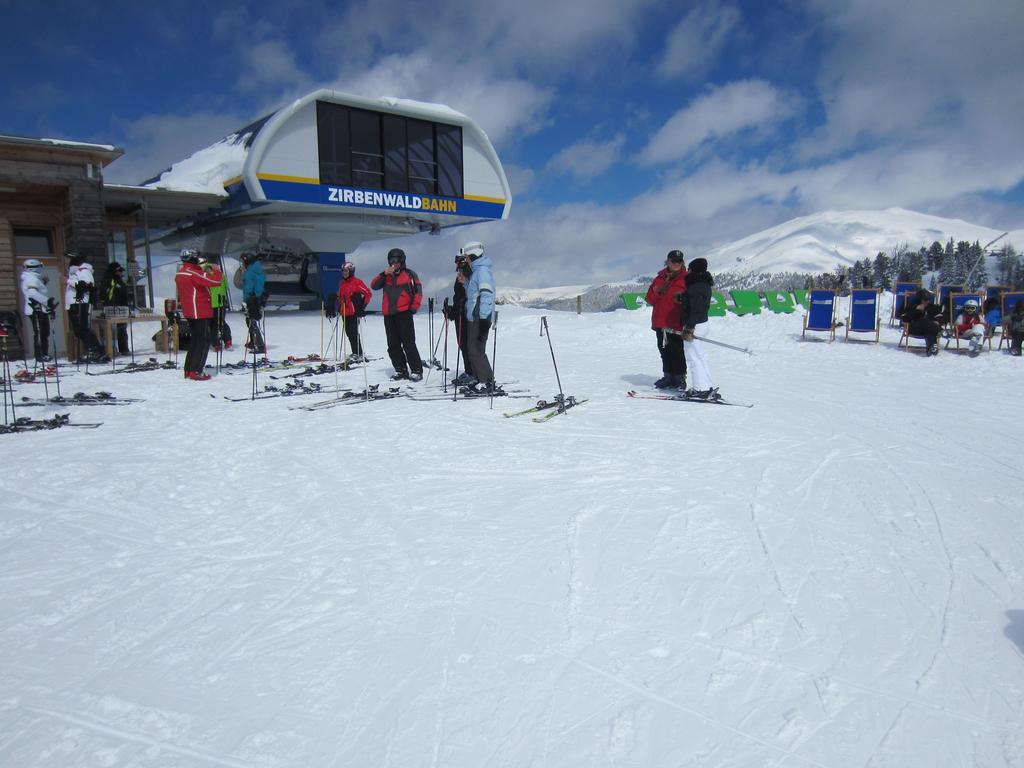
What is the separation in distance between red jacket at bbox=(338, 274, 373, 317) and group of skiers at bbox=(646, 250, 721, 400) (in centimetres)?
492

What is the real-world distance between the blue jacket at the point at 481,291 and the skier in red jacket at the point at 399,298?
1361mm

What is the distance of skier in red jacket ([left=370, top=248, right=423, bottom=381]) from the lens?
337 inches

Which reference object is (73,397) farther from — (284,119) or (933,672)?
(284,119)

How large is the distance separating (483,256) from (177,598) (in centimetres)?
567

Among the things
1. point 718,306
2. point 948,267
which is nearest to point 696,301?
point 718,306

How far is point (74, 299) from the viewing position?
10.7 metres

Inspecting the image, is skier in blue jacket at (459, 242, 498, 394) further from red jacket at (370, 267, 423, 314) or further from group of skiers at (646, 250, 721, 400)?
group of skiers at (646, 250, 721, 400)

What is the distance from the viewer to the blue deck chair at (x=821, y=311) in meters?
14.6

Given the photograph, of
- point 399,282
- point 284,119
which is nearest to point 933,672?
point 399,282

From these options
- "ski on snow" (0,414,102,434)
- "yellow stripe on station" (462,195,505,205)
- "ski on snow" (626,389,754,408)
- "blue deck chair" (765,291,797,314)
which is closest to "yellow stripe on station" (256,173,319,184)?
"yellow stripe on station" (462,195,505,205)

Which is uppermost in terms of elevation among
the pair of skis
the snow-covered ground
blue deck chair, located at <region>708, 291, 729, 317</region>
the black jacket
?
blue deck chair, located at <region>708, 291, 729, 317</region>

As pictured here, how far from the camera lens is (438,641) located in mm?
2418

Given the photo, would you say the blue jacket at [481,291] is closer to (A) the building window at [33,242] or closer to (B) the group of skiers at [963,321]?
(B) the group of skiers at [963,321]

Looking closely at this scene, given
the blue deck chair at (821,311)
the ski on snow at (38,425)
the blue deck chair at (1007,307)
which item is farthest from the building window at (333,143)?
the blue deck chair at (1007,307)
